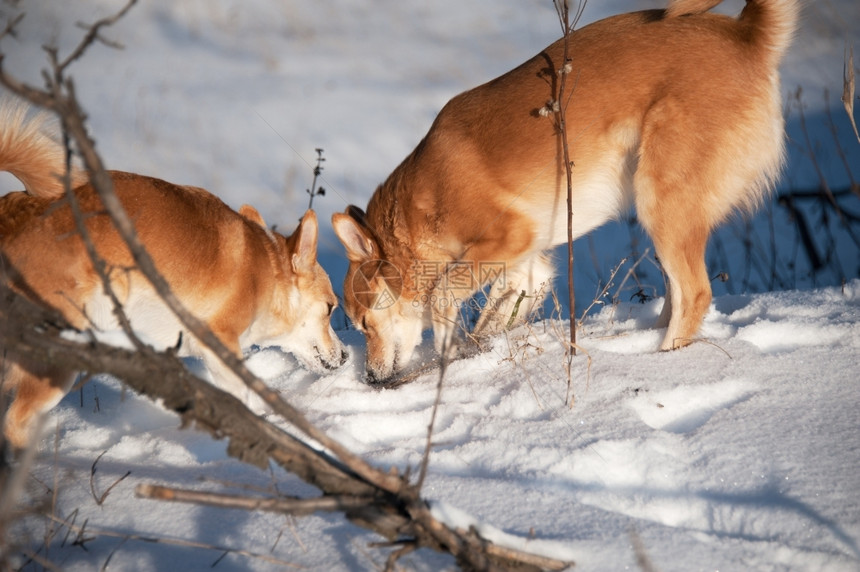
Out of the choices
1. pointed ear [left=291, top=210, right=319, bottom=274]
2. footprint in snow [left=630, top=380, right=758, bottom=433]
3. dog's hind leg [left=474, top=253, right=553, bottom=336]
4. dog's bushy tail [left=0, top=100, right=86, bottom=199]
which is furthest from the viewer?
dog's hind leg [left=474, top=253, right=553, bottom=336]

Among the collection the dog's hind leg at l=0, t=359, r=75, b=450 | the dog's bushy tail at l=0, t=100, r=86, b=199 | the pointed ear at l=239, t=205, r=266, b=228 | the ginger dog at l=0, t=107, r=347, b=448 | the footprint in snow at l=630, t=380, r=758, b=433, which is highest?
the pointed ear at l=239, t=205, r=266, b=228

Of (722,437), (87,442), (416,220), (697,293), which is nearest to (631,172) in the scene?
(697,293)

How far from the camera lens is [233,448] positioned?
1213mm

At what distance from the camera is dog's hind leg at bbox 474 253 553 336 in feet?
12.4

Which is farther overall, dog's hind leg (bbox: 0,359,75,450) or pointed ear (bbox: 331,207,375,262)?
pointed ear (bbox: 331,207,375,262)

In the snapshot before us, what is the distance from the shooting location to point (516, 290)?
13.8 ft

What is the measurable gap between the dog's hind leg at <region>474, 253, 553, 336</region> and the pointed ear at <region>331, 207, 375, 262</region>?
0.80m

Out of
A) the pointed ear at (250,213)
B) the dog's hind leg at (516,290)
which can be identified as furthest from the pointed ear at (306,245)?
the dog's hind leg at (516,290)

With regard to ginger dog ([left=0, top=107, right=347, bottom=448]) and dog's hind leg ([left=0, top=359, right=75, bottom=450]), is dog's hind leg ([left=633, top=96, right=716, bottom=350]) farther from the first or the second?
dog's hind leg ([left=0, top=359, right=75, bottom=450])

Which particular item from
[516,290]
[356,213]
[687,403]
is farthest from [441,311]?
[687,403]

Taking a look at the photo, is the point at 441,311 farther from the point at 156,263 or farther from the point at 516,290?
the point at 156,263

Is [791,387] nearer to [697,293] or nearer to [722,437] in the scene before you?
[722,437]

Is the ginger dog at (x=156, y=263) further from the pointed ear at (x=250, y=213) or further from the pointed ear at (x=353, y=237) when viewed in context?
the pointed ear at (x=353, y=237)

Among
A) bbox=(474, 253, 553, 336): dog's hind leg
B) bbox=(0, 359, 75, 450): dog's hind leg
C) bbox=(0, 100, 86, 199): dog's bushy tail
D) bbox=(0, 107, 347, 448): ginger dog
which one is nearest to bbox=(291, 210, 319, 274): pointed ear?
bbox=(0, 107, 347, 448): ginger dog
